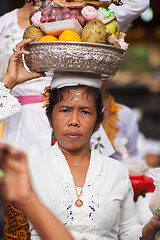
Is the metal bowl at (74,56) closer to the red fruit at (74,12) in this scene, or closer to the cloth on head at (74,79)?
the cloth on head at (74,79)

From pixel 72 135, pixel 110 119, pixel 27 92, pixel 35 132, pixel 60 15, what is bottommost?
pixel 110 119

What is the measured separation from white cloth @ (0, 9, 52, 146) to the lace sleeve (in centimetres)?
53

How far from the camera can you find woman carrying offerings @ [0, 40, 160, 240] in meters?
1.54

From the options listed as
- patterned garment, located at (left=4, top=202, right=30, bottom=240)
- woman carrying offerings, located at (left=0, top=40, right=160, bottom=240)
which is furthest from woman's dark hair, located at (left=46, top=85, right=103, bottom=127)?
patterned garment, located at (left=4, top=202, right=30, bottom=240)

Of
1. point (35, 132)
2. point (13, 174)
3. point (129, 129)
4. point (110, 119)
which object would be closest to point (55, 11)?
point (35, 132)

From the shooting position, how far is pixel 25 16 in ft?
7.46

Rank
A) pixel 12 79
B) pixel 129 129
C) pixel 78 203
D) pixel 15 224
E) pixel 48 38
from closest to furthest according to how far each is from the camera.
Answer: pixel 78 203 → pixel 48 38 → pixel 12 79 → pixel 15 224 → pixel 129 129

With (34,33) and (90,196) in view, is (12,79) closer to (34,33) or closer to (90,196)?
(34,33)

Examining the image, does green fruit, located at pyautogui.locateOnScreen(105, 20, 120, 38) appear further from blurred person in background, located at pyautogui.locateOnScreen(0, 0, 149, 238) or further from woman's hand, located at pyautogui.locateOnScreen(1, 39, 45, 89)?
blurred person in background, located at pyautogui.locateOnScreen(0, 0, 149, 238)

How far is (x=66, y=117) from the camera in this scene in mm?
1623

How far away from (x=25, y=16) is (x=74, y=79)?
0.77m

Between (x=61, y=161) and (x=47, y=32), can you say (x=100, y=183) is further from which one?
(x=47, y=32)

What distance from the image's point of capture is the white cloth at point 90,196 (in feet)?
Result: 5.02

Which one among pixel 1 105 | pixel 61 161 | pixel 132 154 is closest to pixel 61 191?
pixel 61 161
